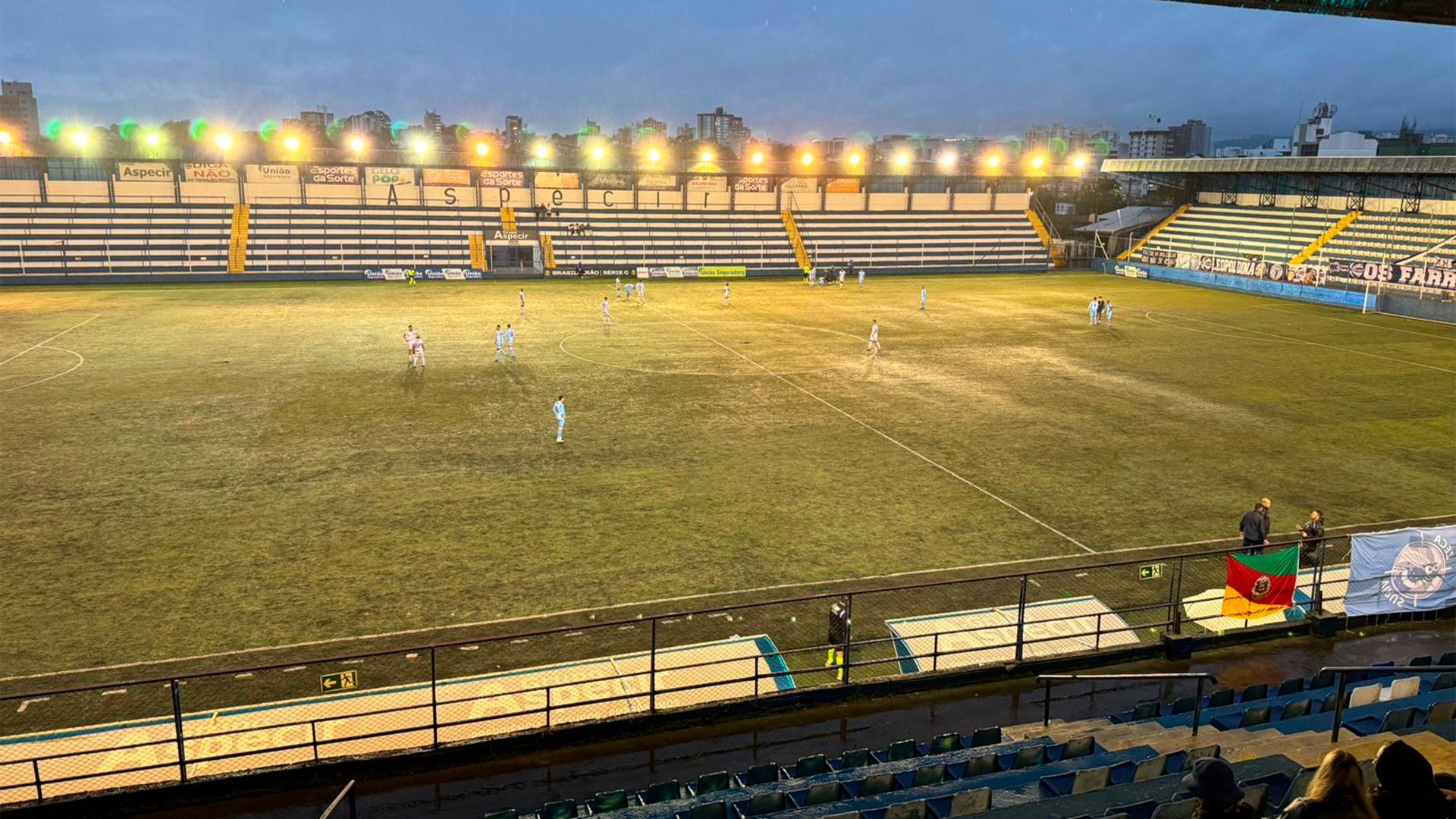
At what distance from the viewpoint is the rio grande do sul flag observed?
44.1 ft

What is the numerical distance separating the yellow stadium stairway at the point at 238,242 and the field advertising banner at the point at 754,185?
37.6 metres

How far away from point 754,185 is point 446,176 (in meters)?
25.4

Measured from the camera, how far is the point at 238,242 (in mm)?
62344

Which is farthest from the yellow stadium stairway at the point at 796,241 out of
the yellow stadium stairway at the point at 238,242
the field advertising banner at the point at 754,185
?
the yellow stadium stairway at the point at 238,242

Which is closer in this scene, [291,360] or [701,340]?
[291,360]

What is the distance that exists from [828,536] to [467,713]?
8.08 metres

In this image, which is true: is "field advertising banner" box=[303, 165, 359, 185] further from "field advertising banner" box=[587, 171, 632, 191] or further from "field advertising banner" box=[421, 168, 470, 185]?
"field advertising banner" box=[587, 171, 632, 191]

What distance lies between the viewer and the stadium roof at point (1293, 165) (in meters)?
57.1

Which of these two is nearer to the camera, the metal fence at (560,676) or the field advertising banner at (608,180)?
the metal fence at (560,676)

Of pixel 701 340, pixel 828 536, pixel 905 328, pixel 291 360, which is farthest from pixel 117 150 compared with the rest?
pixel 828 536

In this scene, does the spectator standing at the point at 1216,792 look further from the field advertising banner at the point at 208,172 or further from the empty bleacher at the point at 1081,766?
the field advertising banner at the point at 208,172

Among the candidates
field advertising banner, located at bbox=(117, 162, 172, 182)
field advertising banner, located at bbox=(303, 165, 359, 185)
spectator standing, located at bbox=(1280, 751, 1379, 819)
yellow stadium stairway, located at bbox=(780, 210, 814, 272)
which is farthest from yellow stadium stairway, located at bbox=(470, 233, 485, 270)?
spectator standing, located at bbox=(1280, 751, 1379, 819)

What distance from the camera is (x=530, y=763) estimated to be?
10430 mm

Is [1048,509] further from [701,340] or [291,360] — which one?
A: [291,360]
